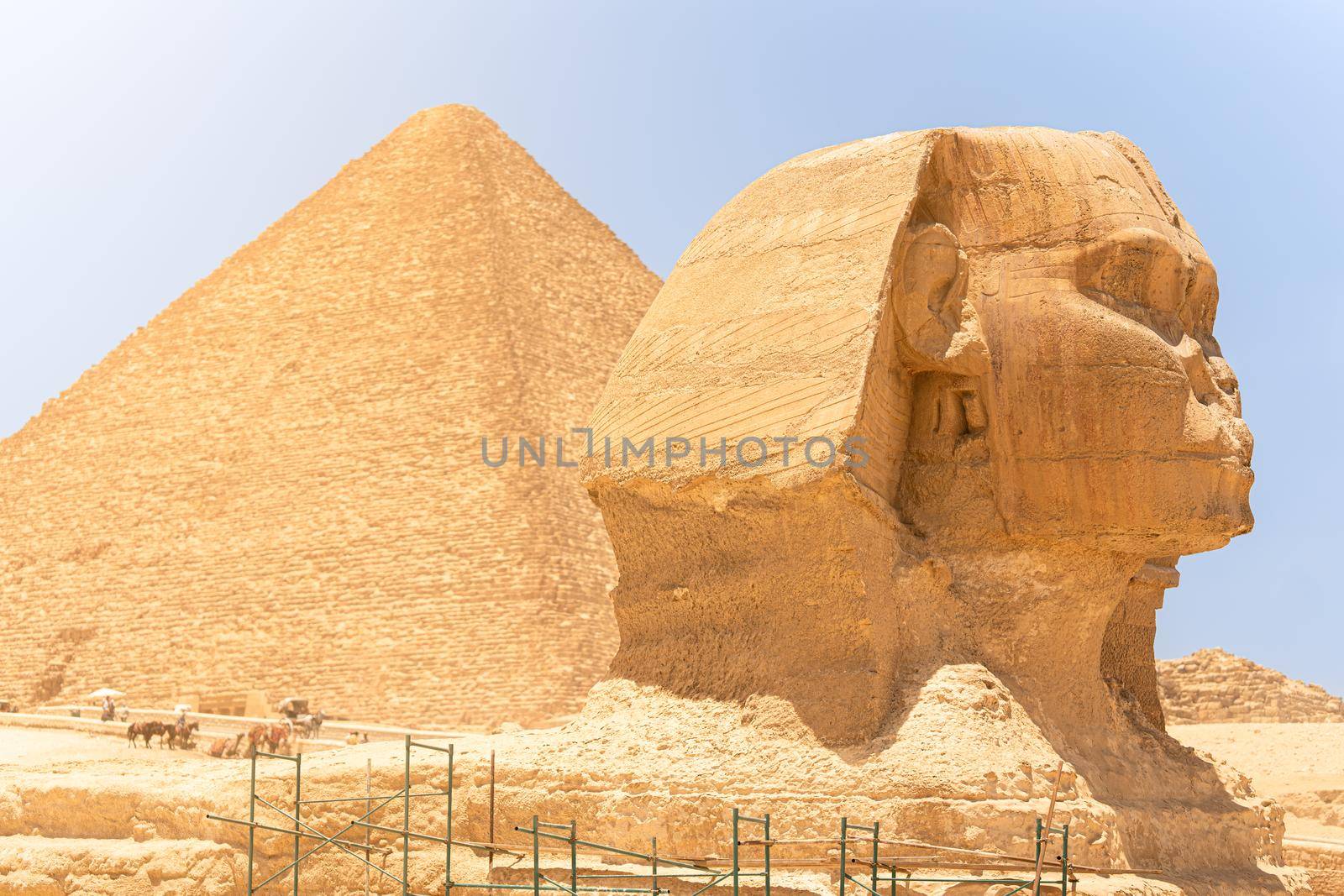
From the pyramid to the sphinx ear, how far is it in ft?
159

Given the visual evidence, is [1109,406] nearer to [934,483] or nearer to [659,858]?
[934,483]

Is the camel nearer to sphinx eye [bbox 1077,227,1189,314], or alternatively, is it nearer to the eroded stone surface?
the eroded stone surface

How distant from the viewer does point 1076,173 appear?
539 centimetres

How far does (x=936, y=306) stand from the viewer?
533 centimetres

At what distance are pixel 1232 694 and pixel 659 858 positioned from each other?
102ft

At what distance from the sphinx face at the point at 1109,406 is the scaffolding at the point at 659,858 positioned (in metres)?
0.72

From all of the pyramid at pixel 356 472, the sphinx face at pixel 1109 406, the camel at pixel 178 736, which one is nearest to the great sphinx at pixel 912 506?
the sphinx face at pixel 1109 406

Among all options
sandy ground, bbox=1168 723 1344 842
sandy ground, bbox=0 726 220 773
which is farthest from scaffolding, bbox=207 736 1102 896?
sandy ground, bbox=0 726 220 773

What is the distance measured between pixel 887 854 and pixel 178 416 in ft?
234

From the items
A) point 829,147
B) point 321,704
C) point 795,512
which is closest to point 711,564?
point 795,512

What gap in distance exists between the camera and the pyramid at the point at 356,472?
6006 centimetres

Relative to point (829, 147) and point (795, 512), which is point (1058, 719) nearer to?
point (795, 512)

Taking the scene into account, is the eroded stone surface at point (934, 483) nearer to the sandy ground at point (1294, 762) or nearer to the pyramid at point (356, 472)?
the sandy ground at point (1294, 762)

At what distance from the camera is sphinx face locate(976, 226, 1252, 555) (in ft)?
17.1
